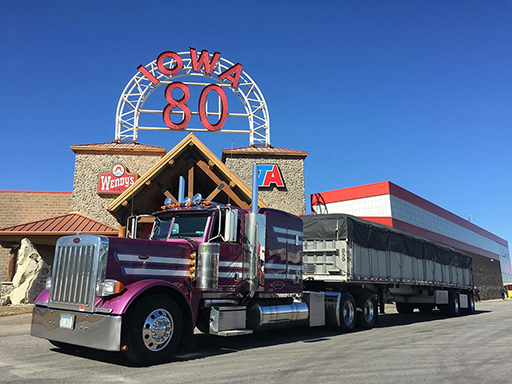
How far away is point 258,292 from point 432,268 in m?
10.7

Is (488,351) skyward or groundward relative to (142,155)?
groundward

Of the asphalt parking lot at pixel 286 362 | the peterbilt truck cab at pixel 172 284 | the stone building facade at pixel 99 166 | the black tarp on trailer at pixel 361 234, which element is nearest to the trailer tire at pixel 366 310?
the black tarp on trailer at pixel 361 234

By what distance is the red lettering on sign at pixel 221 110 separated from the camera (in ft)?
88.6

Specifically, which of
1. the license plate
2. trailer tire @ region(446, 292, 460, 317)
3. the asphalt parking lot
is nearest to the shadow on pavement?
the asphalt parking lot

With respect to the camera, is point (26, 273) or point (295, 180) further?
point (295, 180)

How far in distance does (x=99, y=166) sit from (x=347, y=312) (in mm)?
18076

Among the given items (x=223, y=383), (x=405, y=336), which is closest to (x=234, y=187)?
(x=405, y=336)

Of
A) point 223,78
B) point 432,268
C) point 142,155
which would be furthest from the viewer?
point 223,78

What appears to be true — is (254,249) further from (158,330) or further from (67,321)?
(67,321)

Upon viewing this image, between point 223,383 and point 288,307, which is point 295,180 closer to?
point 288,307

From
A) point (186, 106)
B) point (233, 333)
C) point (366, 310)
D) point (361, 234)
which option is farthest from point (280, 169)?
point (233, 333)

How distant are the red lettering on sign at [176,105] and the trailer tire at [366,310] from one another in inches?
703

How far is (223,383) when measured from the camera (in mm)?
5418

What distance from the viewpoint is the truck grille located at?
6527 millimetres
